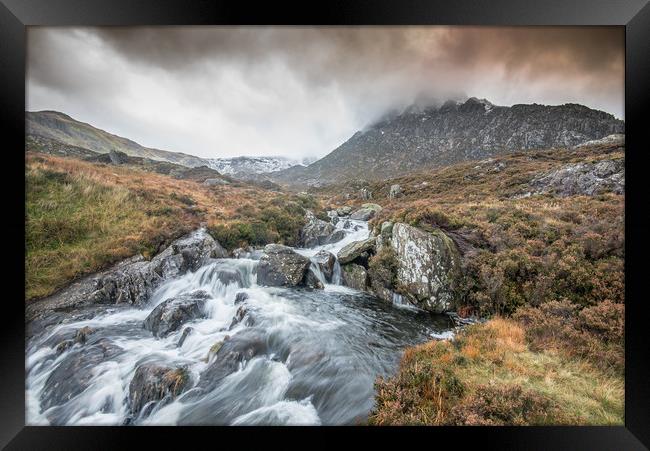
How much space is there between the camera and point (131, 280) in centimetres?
455

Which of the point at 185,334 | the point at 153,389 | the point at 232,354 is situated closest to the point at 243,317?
the point at 232,354

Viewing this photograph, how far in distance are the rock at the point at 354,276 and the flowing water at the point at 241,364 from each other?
0.64 meters

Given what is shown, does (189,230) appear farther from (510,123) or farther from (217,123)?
(510,123)

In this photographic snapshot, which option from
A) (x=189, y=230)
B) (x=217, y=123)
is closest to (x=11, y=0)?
(x=217, y=123)

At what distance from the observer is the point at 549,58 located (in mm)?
4121

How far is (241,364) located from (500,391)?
3760 millimetres

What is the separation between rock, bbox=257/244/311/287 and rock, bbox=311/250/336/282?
0.31 meters

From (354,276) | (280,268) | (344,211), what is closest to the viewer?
(280,268)

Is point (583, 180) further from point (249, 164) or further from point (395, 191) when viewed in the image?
point (249, 164)

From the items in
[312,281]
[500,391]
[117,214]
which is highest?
[117,214]

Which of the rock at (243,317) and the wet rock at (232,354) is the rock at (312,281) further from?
the wet rock at (232,354)

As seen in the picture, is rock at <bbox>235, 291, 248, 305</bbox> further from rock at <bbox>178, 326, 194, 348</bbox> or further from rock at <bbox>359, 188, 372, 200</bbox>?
rock at <bbox>359, 188, 372, 200</bbox>

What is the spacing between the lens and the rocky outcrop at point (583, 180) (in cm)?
384

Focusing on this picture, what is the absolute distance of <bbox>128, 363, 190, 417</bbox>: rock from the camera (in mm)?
3318
